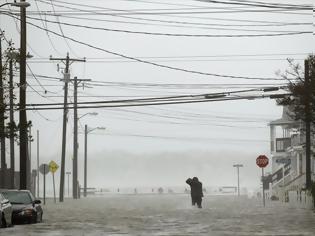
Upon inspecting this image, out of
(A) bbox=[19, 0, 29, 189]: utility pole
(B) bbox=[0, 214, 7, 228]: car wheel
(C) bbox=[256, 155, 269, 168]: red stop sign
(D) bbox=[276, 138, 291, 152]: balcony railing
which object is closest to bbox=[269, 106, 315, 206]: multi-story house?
(D) bbox=[276, 138, 291, 152]: balcony railing

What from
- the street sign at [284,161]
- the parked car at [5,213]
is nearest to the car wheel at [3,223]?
the parked car at [5,213]

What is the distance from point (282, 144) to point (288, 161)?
4.25 meters

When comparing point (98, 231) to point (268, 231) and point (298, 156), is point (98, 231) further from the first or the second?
point (298, 156)

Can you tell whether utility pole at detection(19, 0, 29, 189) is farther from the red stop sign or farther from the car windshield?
the red stop sign

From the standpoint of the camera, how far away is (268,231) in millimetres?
23344

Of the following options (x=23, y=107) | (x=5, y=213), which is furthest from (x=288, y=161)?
(x=5, y=213)

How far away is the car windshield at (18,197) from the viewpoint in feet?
95.5

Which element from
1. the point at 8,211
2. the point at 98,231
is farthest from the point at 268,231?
the point at 8,211

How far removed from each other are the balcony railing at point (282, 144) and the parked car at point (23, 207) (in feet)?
156

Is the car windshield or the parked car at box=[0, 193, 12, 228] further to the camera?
the car windshield

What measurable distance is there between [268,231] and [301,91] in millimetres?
11561

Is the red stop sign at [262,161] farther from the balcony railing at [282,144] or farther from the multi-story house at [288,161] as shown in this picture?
the balcony railing at [282,144]

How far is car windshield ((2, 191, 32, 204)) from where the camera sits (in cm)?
2911

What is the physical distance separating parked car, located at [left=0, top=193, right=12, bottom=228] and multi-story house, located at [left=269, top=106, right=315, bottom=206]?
1237 inches
